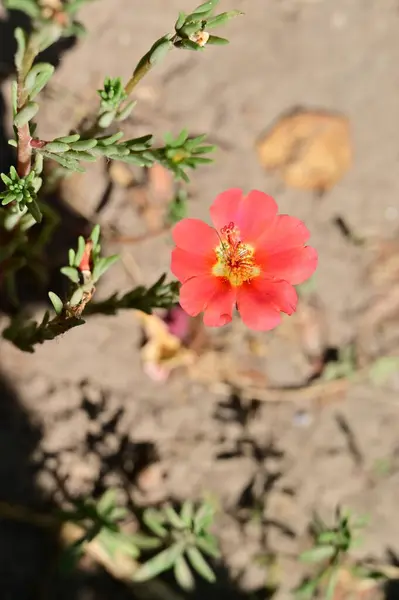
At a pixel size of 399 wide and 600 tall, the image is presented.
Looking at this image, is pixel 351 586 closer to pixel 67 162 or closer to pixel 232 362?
pixel 232 362

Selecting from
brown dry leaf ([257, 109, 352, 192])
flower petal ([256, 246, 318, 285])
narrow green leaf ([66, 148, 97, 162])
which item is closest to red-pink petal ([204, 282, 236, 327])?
flower petal ([256, 246, 318, 285])

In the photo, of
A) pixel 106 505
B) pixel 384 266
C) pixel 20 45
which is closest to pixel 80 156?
pixel 20 45

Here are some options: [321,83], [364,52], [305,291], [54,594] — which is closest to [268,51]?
[321,83]

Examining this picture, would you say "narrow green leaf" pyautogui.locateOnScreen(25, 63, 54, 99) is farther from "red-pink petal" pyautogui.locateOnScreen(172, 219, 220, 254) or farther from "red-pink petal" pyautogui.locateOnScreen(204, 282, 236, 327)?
"red-pink petal" pyautogui.locateOnScreen(204, 282, 236, 327)

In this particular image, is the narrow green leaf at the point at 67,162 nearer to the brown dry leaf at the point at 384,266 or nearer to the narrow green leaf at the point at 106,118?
the narrow green leaf at the point at 106,118

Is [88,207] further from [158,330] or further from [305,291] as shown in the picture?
[305,291]

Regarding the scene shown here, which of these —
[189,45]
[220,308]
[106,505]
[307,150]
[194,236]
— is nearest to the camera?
[189,45]

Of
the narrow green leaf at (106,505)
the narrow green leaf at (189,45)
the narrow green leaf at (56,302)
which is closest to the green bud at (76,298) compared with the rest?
the narrow green leaf at (56,302)
